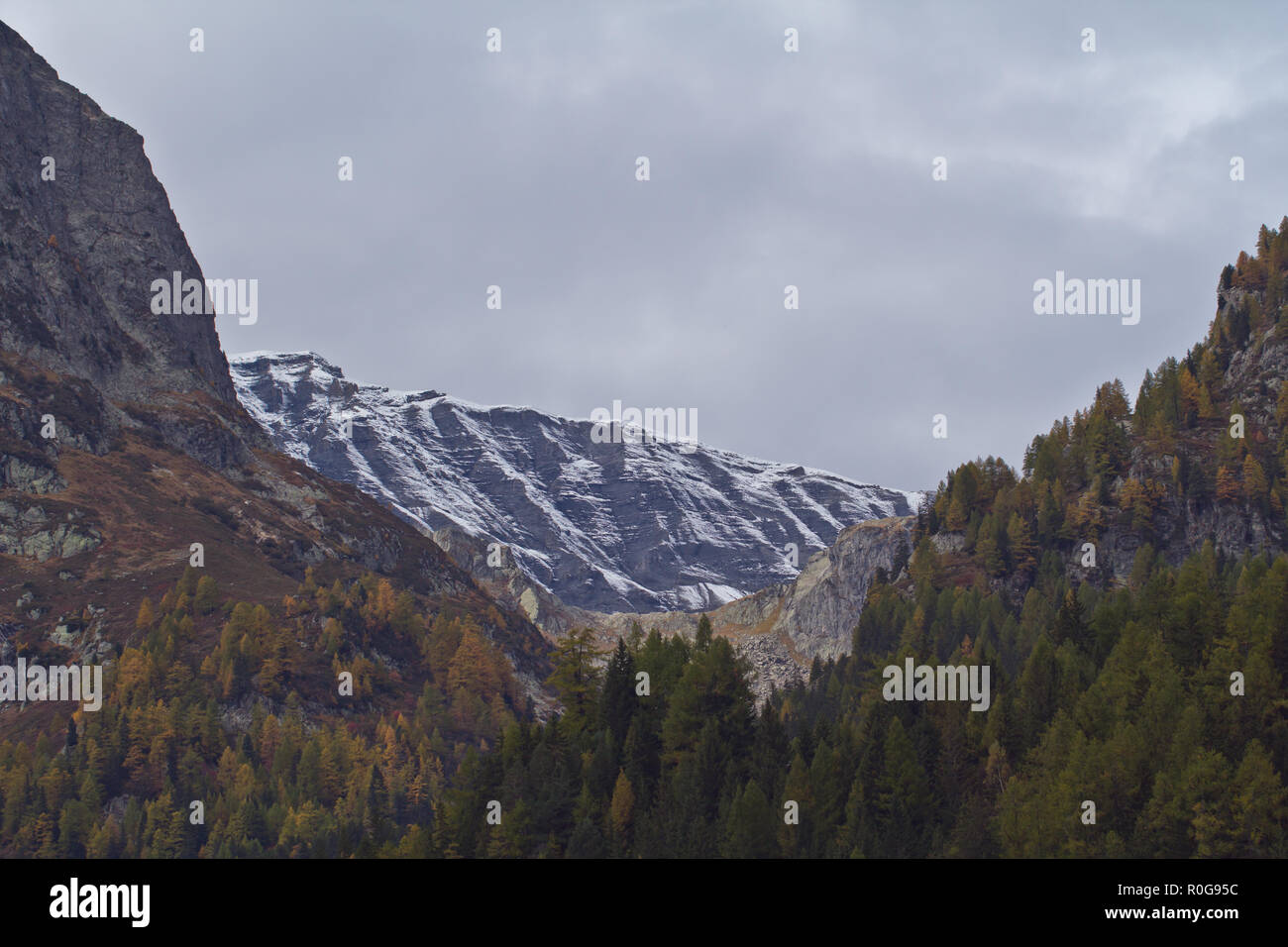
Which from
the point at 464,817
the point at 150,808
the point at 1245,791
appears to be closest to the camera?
the point at 1245,791

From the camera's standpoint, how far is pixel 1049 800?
113062mm

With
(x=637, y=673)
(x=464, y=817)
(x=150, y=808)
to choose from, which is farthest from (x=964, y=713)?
(x=150, y=808)

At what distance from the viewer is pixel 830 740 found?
14250 centimetres
